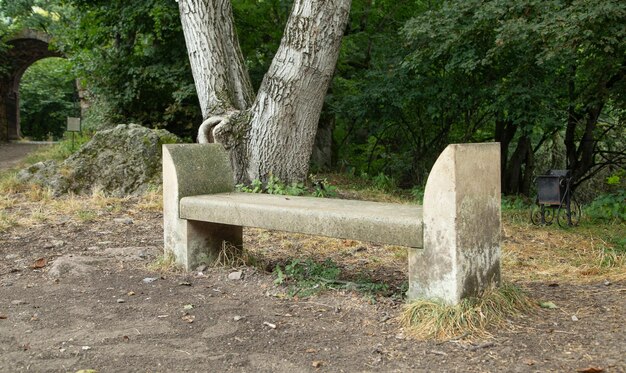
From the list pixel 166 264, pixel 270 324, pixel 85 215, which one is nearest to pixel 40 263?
pixel 166 264

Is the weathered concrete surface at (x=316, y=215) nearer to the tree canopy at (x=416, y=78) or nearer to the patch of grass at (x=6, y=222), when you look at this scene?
the patch of grass at (x=6, y=222)

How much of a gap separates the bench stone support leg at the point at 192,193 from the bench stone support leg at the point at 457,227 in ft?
6.22

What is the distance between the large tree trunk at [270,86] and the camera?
7516mm

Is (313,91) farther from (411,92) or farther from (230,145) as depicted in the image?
(411,92)

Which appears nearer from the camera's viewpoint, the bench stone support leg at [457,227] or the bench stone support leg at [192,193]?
the bench stone support leg at [457,227]

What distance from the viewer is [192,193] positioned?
4988mm

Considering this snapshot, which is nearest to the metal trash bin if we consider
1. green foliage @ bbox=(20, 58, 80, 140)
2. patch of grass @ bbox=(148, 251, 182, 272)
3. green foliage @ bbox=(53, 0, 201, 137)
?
patch of grass @ bbox=(148, 251, 182, 272)

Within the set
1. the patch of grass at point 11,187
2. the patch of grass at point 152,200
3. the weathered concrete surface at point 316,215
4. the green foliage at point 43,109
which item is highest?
the green foliage at point 43,109

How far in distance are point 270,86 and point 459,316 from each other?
4.83m

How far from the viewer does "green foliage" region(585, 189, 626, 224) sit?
328 inches

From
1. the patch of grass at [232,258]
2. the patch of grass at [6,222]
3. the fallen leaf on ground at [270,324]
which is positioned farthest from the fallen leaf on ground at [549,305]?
the patch of grass at [6,222]

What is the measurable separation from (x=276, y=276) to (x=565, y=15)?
476 centimetres

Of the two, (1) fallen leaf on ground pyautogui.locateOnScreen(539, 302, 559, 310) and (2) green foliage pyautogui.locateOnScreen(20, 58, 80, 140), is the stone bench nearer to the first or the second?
(1) fallen leaf on ground pyautogui.locateOnScreen(539, 302, 559, 310)

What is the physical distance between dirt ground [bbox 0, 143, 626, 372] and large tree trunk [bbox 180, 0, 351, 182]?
2850 millimetres
